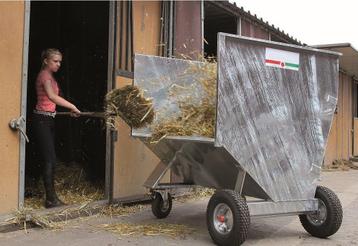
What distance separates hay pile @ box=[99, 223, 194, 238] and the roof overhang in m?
9.43

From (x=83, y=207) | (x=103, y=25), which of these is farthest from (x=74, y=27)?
(x=83, y=207)

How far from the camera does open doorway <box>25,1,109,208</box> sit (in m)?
8.47

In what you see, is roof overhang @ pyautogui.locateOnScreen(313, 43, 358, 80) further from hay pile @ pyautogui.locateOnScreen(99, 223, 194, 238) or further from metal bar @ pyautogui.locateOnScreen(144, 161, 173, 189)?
hay pile @ pyautogui.locateOnScreen(99, 223, 194, 238)

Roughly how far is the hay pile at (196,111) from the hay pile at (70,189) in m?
1.81

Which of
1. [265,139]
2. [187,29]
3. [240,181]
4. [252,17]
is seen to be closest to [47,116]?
[240,181]

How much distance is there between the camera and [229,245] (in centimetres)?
502

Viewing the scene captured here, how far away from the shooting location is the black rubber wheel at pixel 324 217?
5.55m

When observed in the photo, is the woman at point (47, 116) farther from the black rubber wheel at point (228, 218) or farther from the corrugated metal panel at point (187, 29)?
the corrugated metal panel at point (187, 29)

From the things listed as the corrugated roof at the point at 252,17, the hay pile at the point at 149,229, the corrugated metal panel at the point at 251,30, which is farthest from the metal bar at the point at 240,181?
the corrugated metal panel at the point at 251,30

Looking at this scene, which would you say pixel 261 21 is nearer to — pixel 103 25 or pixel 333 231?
pixel 103 25

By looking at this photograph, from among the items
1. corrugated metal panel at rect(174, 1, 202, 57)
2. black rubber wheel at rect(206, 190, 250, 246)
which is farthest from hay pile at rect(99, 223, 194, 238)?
corrugated metal panel at rect(174, 1, 202, 57)

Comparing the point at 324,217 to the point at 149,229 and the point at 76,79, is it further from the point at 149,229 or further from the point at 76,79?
the point at 76,79

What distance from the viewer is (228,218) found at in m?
5.17

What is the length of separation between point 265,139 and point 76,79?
179 inches
